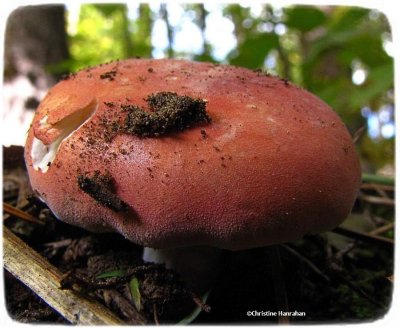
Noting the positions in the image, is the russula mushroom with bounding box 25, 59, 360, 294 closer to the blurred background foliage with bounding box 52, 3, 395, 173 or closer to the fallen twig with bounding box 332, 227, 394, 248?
the fallen twig with bounding box 332, 227, 394, 248

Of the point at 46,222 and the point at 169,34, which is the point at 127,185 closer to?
the point at 46,222

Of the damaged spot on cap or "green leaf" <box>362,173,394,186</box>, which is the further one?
"green leaf" <box>362,173,394,186</box>

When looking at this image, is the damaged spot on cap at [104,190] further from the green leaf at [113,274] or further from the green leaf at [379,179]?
the green leaf at [379,179]

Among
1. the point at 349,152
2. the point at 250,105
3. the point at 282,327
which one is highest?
the point at 250,105

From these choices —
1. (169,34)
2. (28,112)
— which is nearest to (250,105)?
(28,112)

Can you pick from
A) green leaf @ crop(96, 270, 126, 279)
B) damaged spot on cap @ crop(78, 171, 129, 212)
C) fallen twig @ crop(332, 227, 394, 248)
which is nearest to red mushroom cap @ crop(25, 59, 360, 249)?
damaged spot on cap @ crop(78, 171, 129, 212)

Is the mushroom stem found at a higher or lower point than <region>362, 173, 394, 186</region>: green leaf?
higher

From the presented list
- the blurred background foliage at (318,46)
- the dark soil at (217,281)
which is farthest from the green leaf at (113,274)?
the blurred background foliage at (318,46)
